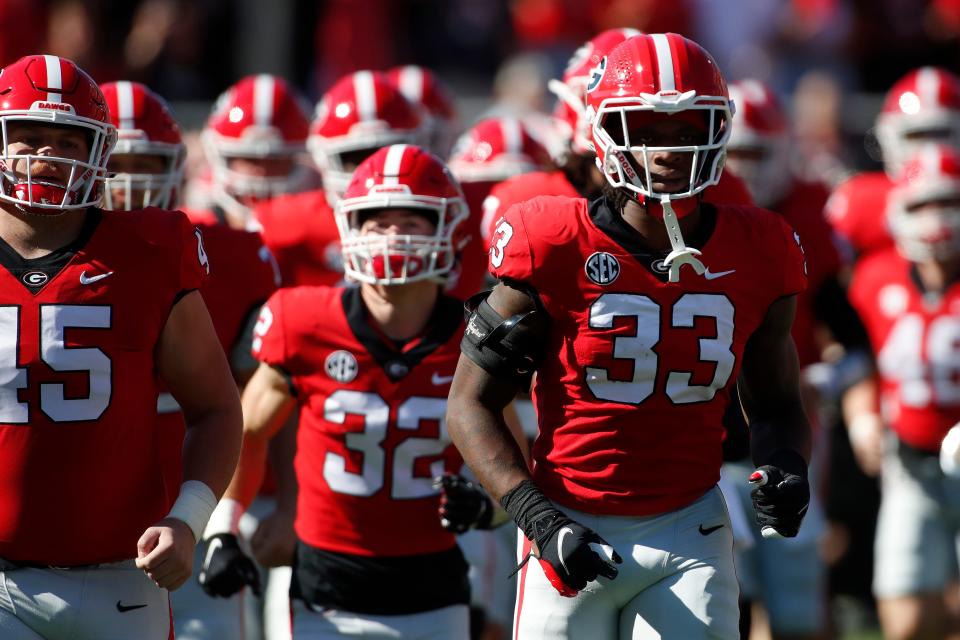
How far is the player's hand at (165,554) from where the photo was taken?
126 inches

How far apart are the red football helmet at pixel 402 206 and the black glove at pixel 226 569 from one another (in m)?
0.79

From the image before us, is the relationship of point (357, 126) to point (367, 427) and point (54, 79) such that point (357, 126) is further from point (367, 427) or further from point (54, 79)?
point (54, 79)

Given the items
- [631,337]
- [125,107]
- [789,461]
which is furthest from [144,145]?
[789,461]

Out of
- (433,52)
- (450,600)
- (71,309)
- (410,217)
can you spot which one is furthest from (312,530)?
(433,52)

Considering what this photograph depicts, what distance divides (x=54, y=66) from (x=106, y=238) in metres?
0.41

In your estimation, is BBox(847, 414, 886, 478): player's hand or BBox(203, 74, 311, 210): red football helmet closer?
BBox(203, 74, 311, 210): red football helmet

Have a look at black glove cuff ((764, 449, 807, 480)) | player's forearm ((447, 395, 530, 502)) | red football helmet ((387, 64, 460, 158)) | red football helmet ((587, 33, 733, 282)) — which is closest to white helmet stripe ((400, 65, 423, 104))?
red football helmet ((387, 64, 460, 158))

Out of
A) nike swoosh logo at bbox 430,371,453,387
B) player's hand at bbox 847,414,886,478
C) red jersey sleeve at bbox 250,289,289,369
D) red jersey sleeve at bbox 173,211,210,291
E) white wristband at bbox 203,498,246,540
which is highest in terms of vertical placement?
red jersey sleeve at bbox 173,211,210,291

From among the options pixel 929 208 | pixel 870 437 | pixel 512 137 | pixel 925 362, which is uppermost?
pixel 512 137

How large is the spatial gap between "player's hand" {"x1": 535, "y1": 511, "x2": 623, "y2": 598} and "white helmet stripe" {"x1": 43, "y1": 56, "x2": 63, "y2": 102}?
1.39 meters

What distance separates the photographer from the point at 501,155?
670cm

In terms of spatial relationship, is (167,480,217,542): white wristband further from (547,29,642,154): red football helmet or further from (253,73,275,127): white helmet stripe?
(253,73,275,127): white helmet stripe

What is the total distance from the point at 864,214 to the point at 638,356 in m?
4.59

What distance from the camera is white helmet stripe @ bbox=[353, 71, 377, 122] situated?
5926 mm
